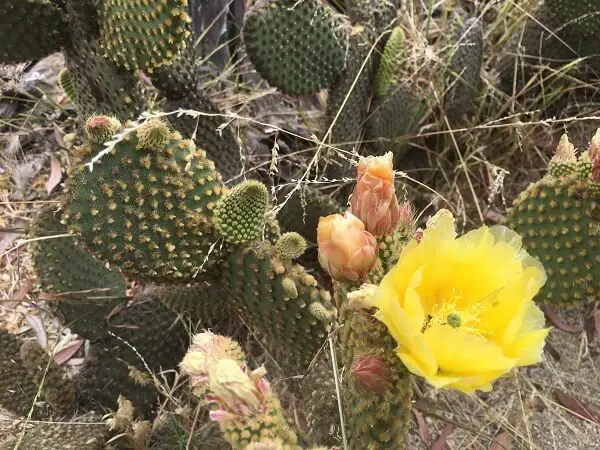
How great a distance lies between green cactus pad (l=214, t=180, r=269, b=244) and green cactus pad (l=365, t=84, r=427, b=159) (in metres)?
0.69

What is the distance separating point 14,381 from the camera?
1205mm

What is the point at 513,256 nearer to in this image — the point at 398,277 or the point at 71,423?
the point at 398,277

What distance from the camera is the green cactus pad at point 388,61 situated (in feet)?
4.98

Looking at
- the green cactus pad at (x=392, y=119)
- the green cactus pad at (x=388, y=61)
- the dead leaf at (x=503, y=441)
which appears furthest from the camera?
the green cactus pad at (x=392, y=119)

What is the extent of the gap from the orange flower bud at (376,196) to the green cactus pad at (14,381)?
86 cm

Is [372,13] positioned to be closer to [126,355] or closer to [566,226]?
[566,226]

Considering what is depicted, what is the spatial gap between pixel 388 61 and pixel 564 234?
0.63 meters

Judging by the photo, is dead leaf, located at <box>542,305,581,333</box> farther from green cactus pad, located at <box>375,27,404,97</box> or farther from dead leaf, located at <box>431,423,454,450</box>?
green cactus pad, located at <box>375,27,404,97</box>

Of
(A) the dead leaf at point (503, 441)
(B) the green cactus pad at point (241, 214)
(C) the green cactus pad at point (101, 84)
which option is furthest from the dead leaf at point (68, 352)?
(A) the dead leaf at point (503, 441)

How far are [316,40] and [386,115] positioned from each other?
0.34 meters

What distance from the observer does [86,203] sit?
0.93 metres

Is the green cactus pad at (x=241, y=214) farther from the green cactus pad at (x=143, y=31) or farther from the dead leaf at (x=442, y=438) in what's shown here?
the dead leaf at (x=442, y=438)

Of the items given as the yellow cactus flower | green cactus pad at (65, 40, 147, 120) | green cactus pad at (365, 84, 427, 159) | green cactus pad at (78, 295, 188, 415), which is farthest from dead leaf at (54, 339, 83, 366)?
the yellow cactus flower

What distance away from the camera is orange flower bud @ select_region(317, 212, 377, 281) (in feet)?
2.07
